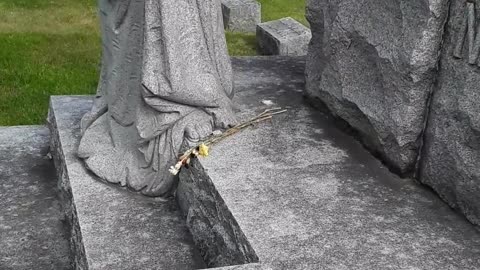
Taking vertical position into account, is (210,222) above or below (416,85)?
below

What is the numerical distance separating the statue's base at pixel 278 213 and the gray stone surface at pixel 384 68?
114 millimetres

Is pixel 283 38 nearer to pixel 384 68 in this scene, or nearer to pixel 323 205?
pixel 384 68

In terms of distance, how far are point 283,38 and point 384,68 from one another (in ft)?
11.4

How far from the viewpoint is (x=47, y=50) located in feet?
21.5

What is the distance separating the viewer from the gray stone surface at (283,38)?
642cm

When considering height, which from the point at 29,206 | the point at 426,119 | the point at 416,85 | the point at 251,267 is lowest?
the point at 29,206

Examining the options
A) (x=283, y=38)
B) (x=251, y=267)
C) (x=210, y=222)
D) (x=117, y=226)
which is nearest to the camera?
(x=251, y=267)

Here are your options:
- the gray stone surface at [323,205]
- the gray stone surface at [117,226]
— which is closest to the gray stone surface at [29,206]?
the gray stone surface at [117,226]

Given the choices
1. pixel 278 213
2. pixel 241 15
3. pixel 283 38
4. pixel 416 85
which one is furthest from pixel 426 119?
pixel 241 15

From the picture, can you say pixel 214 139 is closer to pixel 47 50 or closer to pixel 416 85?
pixel 416 85

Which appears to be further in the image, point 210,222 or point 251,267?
point 210,222

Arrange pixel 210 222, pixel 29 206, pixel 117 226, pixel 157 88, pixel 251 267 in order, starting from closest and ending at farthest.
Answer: pixel 251 267 → pixel 210 222 → pixel 117 226 → pixel 157 88 → pixel 29 206

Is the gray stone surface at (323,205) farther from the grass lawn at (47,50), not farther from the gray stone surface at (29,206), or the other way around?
the grass lawn at (47,50)

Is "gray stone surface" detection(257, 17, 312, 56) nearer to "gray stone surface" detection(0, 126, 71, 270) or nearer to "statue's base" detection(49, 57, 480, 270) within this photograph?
"gray stone surface" detection(0, 126, 71, 270)
